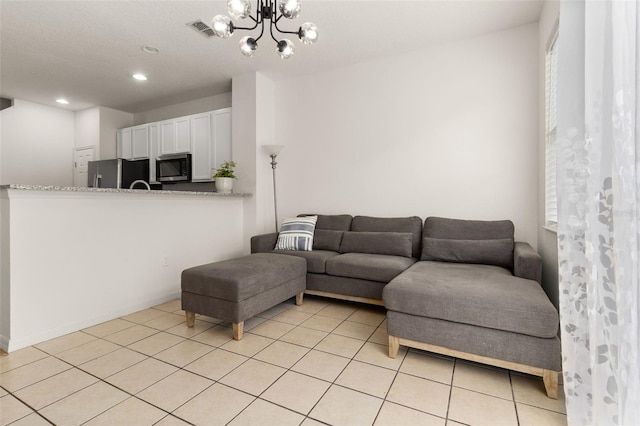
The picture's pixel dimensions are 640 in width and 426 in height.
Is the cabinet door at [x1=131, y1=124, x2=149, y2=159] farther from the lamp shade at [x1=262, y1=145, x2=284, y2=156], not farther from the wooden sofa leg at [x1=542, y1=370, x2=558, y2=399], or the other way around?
the wooden sofa leg at [x1=542, y1=370, x2=558, y2=399]

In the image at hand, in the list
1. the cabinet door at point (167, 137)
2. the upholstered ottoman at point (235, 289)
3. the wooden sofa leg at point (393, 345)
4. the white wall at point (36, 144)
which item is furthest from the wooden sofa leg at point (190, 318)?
the white wall at point (36, 144)

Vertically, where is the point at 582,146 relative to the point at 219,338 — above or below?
above

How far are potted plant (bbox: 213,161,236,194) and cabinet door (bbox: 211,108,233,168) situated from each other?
41 cm

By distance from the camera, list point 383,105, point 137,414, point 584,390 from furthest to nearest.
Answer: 1. point 383,105
2. point 137,414
3. point 584,390

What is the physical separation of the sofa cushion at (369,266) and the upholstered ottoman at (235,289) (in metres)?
0.50

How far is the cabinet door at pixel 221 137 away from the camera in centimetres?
440

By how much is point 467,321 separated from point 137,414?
72.2 inches

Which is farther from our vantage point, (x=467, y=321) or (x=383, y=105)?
(x=383, y=105)

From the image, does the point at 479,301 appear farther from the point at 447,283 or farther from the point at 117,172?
Result: the point at 117,172

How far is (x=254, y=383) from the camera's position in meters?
1.76

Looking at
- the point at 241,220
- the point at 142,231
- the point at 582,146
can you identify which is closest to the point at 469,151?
the point at 582,146

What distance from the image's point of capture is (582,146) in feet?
3.97

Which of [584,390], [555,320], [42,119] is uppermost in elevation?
[42,119]

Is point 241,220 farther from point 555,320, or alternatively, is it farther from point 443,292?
point 555,320
